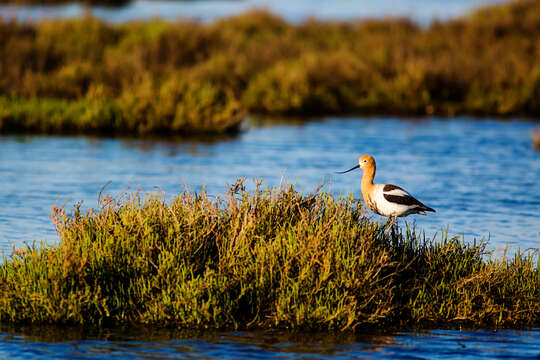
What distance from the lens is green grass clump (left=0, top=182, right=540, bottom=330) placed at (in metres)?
6.95

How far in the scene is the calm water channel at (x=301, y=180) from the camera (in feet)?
21.9

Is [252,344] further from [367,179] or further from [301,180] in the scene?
[301,180]

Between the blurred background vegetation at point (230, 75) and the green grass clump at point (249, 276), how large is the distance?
1162 centimetres

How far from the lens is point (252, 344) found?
671 centimetres

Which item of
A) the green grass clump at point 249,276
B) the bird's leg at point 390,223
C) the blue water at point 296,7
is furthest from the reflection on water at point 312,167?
the blue water at point 296,7

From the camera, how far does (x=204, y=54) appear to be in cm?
2791

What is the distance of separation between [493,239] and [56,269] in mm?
5276

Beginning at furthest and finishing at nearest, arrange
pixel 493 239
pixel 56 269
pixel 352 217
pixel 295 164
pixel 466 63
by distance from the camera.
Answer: pixel 466 63 < pixel 295 164 < pixel 493 239 < pixel 352 217 < pixel 56 269

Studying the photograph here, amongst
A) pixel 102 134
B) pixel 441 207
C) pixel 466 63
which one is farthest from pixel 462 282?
pixel 466 63

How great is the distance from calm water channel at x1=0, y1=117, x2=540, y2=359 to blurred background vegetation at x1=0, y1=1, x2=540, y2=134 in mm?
834

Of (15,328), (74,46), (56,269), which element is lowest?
(15,328)

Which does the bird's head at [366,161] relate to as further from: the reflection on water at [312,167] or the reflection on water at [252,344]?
the reflection on water at [252,344]

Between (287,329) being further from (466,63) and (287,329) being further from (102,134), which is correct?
(466,63)

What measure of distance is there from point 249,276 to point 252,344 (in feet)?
2.11
